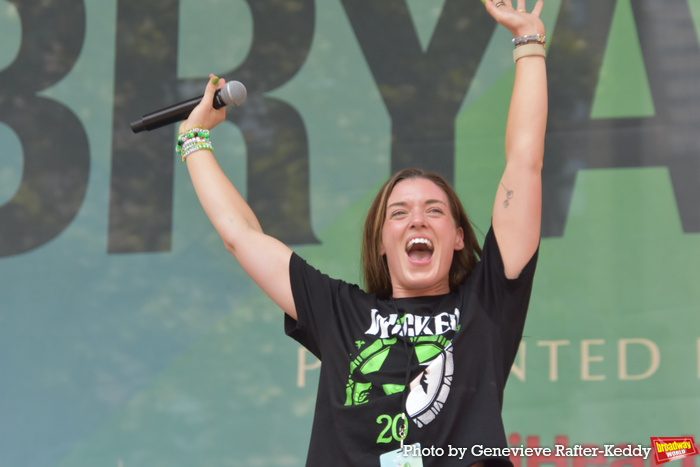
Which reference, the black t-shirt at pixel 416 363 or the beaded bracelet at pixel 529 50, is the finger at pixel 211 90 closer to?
the black t-shirt at pixel 416 363

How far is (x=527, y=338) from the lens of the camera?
2236 millimetres

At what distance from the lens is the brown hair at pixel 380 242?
5.60ft

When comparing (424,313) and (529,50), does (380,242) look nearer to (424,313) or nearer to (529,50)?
(424,313)

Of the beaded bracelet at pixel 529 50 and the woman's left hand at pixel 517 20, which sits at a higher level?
the woman's left hand at pixel 517 20

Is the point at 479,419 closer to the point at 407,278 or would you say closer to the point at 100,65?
the point at 407,278

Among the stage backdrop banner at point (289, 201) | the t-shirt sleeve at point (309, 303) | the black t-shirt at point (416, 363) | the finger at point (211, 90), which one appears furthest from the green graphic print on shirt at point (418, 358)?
the stage backdrop banner at point (289, 201)

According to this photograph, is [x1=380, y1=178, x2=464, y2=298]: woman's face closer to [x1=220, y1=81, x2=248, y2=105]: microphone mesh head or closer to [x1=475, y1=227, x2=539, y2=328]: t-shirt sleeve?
[x1=475, y1=227, x2=539, y2=328]: t-shirt sleeve

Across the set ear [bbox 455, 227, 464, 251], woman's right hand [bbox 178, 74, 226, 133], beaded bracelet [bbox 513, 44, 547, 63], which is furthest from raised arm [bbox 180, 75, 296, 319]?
beaded bracelet [bbox 513, 44, 547, 63]

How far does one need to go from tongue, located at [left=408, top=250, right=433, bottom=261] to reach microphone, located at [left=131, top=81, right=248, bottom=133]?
51cm

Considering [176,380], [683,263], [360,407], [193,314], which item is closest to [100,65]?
[193,314]

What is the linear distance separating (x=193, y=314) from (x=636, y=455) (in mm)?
1384

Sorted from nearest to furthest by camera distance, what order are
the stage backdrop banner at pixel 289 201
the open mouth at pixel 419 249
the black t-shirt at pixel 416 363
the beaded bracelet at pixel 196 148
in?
the black t-shirt at pixel 416 363
the open mouth at pixel 419 249
the beaded bracelet at pixel 196 148
the stage backdrop banner at pixel 289 201
